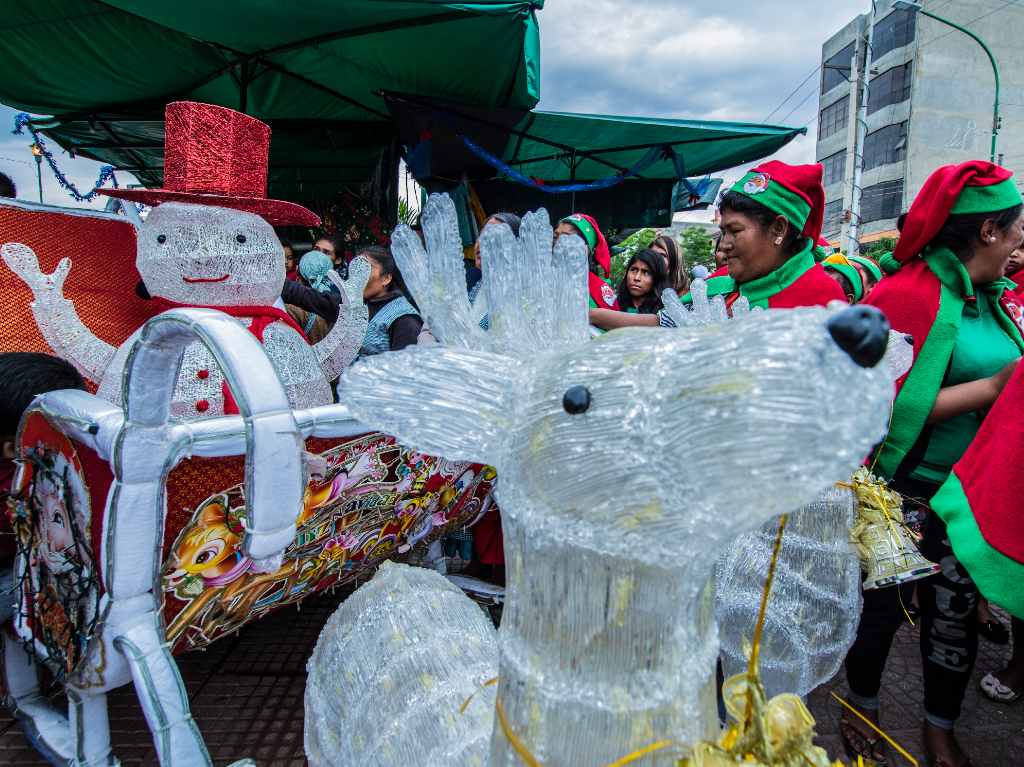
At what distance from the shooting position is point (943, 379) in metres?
1.59

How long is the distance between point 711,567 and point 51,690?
2360mm

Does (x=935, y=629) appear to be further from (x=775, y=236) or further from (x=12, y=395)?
(x=12, y=395)

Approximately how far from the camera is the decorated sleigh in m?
0.93

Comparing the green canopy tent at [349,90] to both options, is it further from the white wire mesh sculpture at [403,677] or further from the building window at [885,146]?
the building window at [885,146]

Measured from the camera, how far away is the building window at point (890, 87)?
2355 cm

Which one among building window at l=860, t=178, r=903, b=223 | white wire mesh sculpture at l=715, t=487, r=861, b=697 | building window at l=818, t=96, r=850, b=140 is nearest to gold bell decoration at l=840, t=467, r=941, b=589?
white wire mesh sculpture at l=715, t=487, r=861, b=697

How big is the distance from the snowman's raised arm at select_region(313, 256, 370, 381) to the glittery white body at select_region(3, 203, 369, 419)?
0.19 metres

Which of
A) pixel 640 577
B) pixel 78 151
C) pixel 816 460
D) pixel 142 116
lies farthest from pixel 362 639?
pixel 78 151

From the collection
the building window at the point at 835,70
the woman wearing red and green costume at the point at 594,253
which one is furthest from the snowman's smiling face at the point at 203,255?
the building window at the point at 835,70

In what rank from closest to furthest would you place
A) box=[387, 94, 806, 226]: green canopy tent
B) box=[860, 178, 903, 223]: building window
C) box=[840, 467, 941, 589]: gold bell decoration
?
box=[840, 467, 941, 589]: gold bell decoration
box=[387, 94, 806, 226]: green canopy tent
box=[860, 178, 903, 223]: building window

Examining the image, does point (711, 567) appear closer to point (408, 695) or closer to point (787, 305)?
point (408, 695)

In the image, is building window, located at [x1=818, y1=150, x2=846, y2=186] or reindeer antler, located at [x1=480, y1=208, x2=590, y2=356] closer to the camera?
reindeer antler, located at [x1=480, y1=208, x2=590, y2=356]

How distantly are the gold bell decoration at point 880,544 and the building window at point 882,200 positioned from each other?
26.5m

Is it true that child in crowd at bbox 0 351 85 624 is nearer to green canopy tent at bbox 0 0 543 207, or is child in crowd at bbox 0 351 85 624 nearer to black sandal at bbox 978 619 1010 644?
green canopy tent at bbox 0 0 543 207
